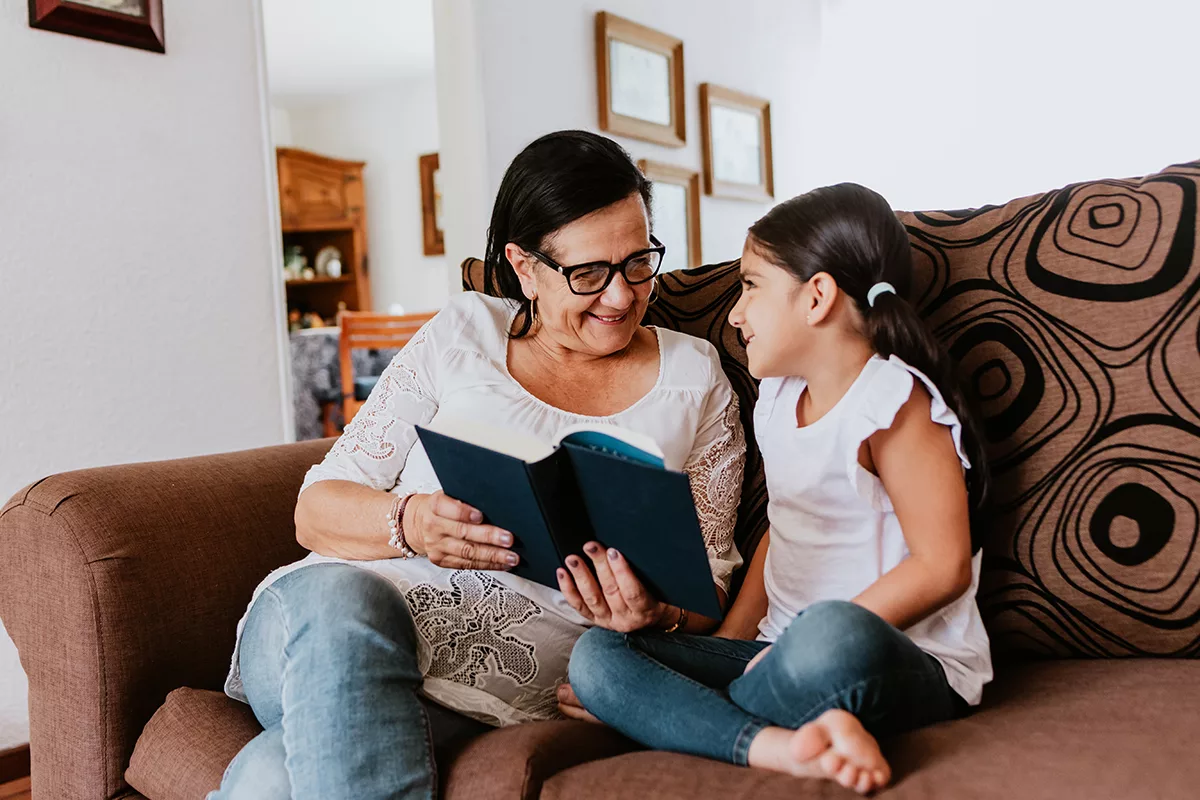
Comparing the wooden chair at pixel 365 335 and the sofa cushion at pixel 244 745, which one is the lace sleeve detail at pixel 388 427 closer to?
the sofa cushion at pixel 244 745

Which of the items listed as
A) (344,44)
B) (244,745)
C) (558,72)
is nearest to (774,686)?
(244,745)

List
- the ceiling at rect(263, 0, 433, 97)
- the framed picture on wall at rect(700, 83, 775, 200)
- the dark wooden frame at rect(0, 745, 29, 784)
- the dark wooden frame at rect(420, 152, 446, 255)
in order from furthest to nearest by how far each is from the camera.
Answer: the dark wooden frame at rect(420, 152, 446, 255)
the ceiling at rect(263, 0, 433, 97)
the framed picture on wall at rect(700, 83, 775, 200)
the dark wooden frame at rect(0, 745, 29, 784)

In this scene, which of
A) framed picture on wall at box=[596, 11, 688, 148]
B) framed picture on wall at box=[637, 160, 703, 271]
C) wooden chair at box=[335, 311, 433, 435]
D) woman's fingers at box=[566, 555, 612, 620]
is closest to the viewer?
woman's fingers at box=[566, 555, 612, 620]

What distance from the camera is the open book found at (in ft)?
2.89

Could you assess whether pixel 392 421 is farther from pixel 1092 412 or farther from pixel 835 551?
pixel 1092 412

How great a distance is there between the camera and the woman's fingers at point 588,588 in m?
1.02

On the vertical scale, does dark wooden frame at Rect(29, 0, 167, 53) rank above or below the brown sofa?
above

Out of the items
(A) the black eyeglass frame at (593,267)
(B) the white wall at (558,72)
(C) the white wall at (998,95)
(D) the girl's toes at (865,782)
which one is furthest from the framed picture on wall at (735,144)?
(D) the girl's toes at (865,782)

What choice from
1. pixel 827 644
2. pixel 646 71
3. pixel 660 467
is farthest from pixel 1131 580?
pixel 646 71

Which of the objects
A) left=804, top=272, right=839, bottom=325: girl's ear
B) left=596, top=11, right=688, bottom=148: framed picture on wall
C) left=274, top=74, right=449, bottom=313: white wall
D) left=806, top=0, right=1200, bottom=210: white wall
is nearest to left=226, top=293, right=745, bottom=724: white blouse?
left=804, top=272, right=839, bottom=325: girl's ear

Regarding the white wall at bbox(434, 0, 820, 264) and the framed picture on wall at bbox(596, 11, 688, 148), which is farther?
the framed picture on wall at bbox(596, 11, 688, 148)

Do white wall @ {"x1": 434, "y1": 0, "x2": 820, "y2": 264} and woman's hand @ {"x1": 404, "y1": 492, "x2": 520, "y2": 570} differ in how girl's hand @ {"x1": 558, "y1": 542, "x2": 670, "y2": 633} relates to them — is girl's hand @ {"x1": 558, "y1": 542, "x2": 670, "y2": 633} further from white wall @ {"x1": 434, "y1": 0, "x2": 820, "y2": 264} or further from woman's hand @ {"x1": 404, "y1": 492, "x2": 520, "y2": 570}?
white wall @ {"x1": 434, "y1": 0, "x2": 820, "y2": 264}

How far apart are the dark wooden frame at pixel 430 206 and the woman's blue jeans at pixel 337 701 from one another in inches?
241

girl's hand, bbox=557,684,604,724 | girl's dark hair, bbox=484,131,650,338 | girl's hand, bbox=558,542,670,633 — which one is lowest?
girl's hand, bbox=557,684,604,724
